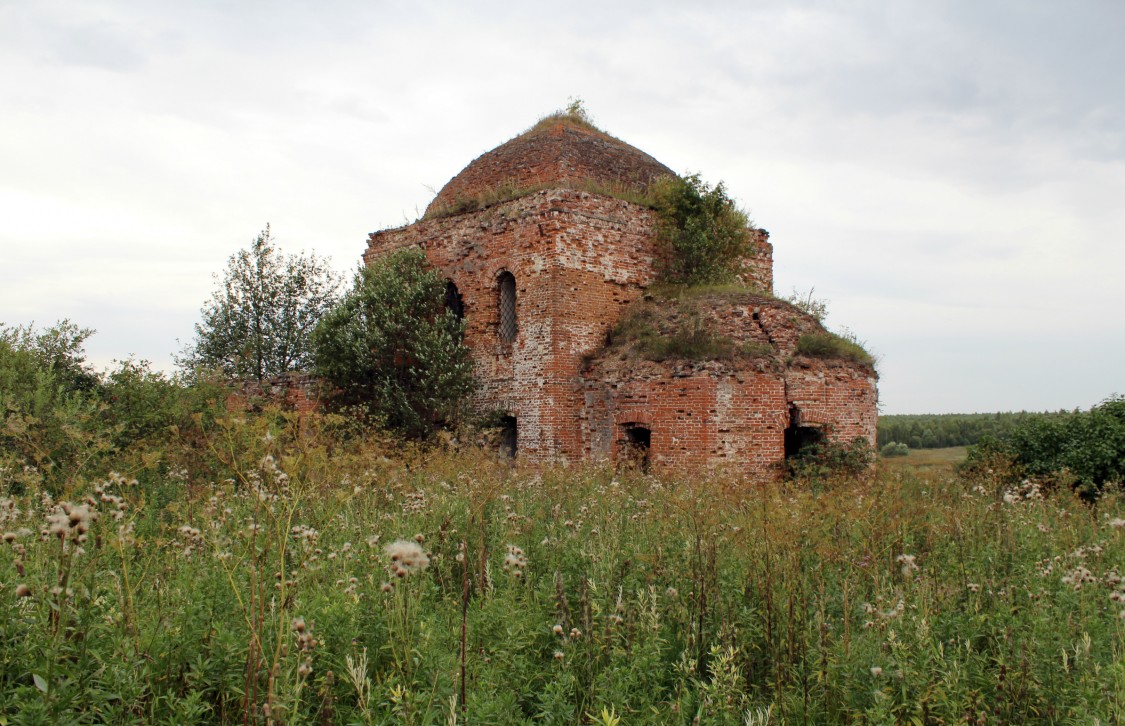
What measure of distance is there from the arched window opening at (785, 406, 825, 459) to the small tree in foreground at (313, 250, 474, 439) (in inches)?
273

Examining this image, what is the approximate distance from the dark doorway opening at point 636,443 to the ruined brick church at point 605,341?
4 centimetres

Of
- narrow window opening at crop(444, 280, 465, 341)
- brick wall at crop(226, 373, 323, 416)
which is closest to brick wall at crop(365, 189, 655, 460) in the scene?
narrow window opening at crop(444, 280, 465, 341)

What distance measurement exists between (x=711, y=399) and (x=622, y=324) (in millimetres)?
3091

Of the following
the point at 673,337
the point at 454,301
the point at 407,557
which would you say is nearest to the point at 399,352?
the point at 454,301

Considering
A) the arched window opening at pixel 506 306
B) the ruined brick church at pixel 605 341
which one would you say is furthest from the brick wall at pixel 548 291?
the arched window opening at pixel 506 306

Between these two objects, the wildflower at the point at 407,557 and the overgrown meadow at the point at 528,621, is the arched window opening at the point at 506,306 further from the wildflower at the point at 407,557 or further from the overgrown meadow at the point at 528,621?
the wildflower at the point at 407,557

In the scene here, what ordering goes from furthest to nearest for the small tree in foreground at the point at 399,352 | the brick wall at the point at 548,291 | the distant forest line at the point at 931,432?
1. the distant forest line at the point at 931,432
2. the small tree in foreground at the point at 399,352
3. the brick wall at the point at 548,291

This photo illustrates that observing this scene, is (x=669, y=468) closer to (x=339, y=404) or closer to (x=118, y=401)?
(x=339, y=404)

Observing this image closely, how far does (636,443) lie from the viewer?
15.5m

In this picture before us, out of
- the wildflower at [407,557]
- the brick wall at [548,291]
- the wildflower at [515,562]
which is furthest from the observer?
the brick wall at [548,291]

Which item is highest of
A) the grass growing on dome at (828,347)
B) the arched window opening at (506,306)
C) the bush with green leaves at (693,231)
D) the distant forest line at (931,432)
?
the bush with green leaves at (693,231)

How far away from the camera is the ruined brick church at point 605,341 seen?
47.3ft

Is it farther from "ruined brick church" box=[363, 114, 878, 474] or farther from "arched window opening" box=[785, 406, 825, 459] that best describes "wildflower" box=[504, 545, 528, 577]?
"arched window opening" box=[785, 406, 825, 459]

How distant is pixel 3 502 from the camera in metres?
4.45
